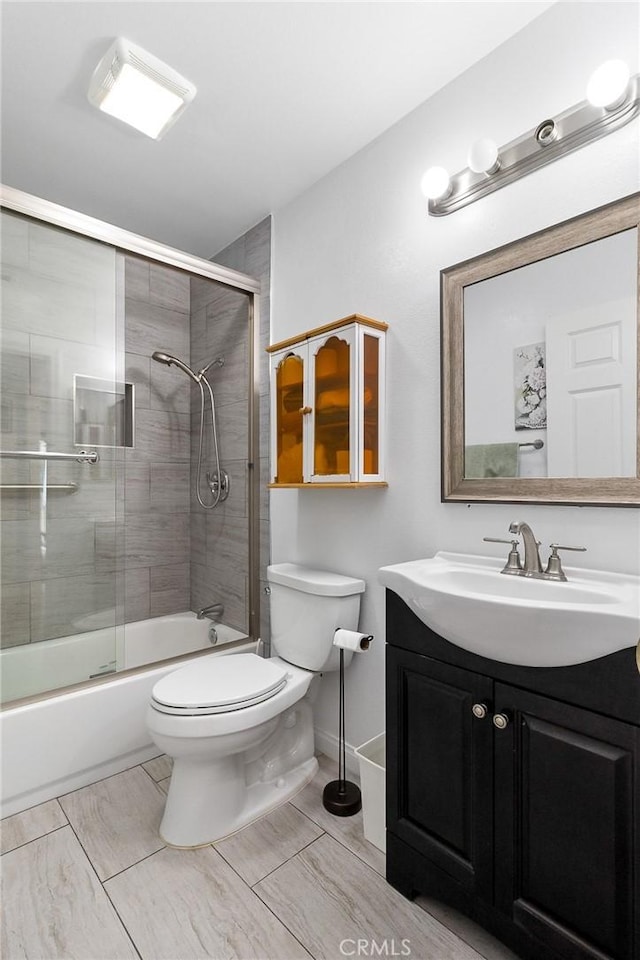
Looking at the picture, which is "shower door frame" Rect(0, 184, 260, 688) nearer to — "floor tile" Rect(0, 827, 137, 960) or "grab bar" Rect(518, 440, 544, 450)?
"floor tile" Rect(0, 827, 137, 960)

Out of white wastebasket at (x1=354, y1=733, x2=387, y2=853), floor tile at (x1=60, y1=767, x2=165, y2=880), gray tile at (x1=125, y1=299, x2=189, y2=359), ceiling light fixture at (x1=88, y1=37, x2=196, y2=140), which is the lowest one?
Result: floor tile at (x1=60, y1=767, x2=165, y2=880)

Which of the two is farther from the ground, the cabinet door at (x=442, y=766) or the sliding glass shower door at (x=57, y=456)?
the sliding glass shower door at (x=57, y=456)

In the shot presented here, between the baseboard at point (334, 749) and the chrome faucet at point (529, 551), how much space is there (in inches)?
43.2

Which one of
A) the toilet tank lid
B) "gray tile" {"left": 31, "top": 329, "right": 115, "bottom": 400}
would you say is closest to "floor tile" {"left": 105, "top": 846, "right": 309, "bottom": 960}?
the toilet tank lid

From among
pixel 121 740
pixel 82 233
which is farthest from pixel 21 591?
pixel 82 233

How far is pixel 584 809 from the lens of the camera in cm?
97

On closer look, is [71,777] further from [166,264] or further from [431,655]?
[166,264]

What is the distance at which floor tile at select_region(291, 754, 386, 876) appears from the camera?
4.89 feet

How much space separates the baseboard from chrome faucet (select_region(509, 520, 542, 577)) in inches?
43.2

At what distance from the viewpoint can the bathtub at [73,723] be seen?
5.50ft

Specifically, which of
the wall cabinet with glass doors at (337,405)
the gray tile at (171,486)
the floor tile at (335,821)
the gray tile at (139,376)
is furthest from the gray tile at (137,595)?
the floor tile at (335,821)

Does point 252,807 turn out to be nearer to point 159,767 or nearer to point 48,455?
point 159,767

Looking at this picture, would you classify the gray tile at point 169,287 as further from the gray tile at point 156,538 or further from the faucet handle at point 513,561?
the faucet handle at point 513,561

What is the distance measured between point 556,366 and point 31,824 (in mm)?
2133
